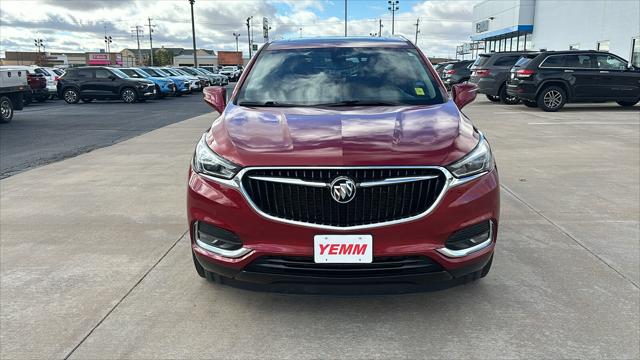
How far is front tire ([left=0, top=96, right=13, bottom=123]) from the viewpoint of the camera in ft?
45.0

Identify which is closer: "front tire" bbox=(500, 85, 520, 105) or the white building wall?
"front tire" bbox=(500, 85, 520, 105)

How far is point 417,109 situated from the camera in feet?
11.6

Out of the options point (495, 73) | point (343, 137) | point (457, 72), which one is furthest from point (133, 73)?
point (343, 137)

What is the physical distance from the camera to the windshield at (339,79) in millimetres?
3846

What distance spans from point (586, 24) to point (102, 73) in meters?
28.1

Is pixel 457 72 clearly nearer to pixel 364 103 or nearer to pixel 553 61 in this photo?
pixel 553 61

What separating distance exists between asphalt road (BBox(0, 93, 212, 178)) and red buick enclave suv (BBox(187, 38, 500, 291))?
19.8 feet

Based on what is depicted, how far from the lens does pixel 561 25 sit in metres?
36.1

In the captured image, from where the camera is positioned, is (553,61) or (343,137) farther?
(553,61)

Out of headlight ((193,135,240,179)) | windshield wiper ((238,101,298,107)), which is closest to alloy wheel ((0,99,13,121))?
windshield wiper ((238,101,298,107))

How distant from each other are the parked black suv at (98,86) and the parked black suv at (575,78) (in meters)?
16.5

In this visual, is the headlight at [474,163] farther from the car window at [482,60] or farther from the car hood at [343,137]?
the car window at [482,60]

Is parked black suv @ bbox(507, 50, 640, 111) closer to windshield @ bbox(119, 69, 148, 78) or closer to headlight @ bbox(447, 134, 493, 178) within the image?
headlight @ bbox(447, 134, 493, 178)

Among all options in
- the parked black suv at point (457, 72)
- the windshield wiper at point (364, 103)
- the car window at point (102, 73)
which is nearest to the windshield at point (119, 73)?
the car window at point (102, 73)
